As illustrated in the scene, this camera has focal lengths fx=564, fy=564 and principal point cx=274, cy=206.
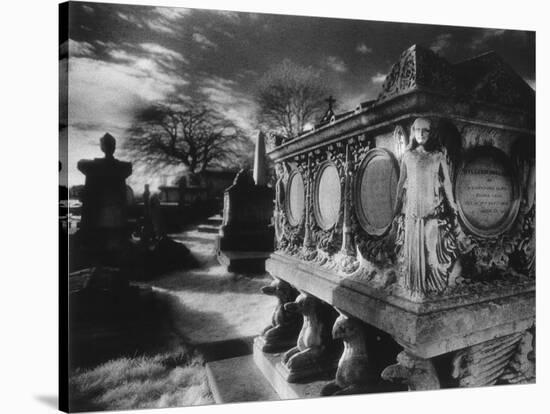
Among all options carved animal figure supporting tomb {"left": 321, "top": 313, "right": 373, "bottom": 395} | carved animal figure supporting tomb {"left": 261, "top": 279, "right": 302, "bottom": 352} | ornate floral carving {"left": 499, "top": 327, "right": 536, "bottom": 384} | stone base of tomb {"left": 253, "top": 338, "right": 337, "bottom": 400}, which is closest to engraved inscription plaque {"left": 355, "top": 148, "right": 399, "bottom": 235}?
carved animal figure supporting tomb {"left": 321, "top": 313, "right": 373, "bottom": 395}

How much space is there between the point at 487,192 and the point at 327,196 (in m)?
1.30

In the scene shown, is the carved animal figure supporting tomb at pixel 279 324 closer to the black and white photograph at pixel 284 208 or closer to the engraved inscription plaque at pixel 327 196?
the black and white photograph at pixel 284 208

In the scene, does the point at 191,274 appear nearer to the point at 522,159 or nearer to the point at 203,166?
the point at 203,166

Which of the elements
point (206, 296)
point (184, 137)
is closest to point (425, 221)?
point (206, 296)

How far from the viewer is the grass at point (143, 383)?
405 cm

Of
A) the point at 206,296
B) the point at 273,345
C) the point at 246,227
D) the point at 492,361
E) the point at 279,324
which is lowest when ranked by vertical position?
the point at 492,361

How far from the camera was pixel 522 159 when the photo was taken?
4.79 m

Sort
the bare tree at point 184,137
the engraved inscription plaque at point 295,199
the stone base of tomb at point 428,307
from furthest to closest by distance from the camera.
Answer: the engraved inscription plaque at point 295,199, the bare tree at point 184,137, the stone base of tomb at point 428,307

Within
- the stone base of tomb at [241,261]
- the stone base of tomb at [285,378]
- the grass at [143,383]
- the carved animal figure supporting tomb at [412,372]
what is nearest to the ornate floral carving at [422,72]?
the stone base of tomb at [241,261]

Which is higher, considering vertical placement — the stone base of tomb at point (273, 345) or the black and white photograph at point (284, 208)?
the black and white photograph at point (284, 208)

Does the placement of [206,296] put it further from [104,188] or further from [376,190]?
[376,190]

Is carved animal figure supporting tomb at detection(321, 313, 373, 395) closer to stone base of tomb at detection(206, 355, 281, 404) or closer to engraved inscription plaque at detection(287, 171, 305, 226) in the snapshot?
stone base of tomb at detection(206, 355, 281, 404)

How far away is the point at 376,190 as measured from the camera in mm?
4398

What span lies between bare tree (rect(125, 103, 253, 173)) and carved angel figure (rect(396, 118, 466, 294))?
1.34 meters
